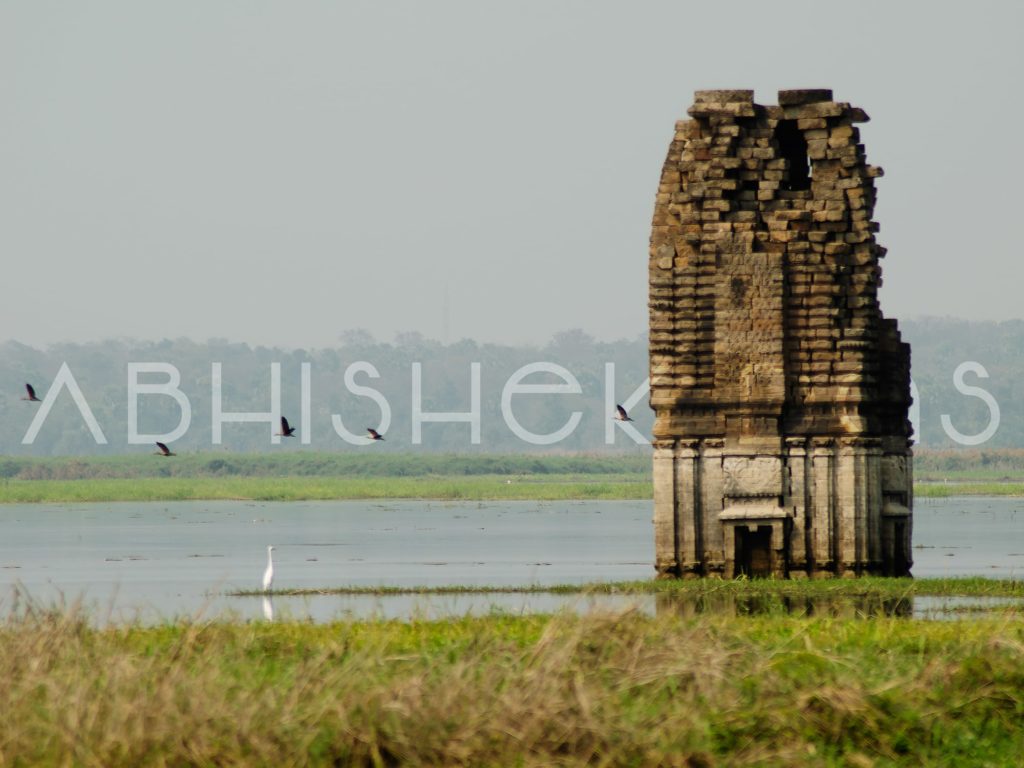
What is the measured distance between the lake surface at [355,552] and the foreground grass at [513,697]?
961 millimetres

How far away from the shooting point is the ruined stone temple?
33.7 m

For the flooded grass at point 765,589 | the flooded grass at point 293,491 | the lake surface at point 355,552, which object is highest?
the flooded grass at point 765,589

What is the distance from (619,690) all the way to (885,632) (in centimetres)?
570

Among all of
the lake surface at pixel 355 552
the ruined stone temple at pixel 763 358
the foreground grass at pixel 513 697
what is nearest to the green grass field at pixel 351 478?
the lake surface at pixel 355 552

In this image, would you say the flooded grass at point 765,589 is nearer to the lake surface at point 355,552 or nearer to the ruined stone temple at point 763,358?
the ruined stone temple at point 763,358

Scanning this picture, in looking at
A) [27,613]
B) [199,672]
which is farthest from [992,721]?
[27,613]

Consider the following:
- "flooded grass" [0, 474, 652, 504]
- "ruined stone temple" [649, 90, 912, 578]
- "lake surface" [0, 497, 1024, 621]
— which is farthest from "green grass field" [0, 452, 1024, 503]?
"ruined stone temple" [649, 90, 912, 578]

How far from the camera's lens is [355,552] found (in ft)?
A: 166

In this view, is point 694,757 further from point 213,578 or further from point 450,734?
point 213,578

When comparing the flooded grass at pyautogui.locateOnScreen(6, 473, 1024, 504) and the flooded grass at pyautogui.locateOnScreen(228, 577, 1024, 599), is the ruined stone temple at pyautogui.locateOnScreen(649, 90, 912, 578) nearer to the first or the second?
the flooded grass at pyautogui.locateOnScreen(228, 577, 1024, 599)

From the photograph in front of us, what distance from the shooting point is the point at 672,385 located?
3403cm

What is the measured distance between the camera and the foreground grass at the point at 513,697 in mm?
15461

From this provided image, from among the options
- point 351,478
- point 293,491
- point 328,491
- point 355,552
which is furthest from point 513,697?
point 351,478

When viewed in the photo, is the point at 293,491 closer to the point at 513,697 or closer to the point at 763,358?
the point at 763,358
